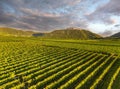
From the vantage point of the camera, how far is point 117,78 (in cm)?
2941

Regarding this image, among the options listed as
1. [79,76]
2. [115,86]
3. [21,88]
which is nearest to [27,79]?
[21,88]

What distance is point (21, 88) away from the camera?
22.1 m

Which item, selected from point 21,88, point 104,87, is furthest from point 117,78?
point 21,88

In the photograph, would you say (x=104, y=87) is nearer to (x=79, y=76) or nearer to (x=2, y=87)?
(x=79, y=76)

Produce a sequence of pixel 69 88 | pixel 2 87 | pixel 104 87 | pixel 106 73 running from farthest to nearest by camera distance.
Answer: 1. pixel 106 73
2. pixel 104 87
3. pixel 69 88
4. pixel 2 87

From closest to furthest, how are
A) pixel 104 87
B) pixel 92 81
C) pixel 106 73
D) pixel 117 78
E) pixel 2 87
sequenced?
→ pixel 2 87 → pixel 104 87 → pixel 92 81 → pixel 117 78 → pixel 106 73

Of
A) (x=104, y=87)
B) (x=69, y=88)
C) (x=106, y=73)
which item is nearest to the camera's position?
(x=69, y=88)

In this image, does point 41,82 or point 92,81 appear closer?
point 41,82

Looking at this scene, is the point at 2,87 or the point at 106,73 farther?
the point at 106,73

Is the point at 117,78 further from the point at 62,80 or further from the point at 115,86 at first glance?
the point at 62,80

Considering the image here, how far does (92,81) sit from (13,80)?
11.4 m

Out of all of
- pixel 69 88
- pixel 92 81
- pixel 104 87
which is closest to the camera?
pixel 69 88

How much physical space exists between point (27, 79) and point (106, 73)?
46.8ft

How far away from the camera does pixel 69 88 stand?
2348 centimetres
